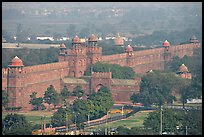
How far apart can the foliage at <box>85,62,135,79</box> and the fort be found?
2.79ft

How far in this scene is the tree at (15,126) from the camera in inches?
1439

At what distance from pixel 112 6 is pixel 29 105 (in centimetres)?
9969

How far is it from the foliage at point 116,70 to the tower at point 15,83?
7.09 meters

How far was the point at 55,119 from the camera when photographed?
42.7m

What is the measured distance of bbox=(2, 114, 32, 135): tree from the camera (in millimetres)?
36547

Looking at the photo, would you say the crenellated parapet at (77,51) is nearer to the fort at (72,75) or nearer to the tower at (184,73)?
the fort at (72,75)

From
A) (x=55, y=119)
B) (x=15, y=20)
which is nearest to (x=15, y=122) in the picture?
(x=55, y=119)

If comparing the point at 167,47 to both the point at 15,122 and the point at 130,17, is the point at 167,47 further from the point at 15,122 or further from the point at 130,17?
the point at 130,17

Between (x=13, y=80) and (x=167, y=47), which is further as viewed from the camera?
(x=167, y=47)

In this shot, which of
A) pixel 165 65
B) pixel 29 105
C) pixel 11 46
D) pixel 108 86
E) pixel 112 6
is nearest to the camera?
pixel 29 105

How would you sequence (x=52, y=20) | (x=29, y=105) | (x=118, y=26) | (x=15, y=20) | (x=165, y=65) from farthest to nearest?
(x=52, y=20) < (x=118, y=26) < (x=15, y=20) < (x=165, y=65) < (x=29, y=105)

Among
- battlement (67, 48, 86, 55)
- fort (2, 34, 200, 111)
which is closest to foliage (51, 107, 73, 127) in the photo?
fort (2, 34, 200, 111)

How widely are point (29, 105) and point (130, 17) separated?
262 feet

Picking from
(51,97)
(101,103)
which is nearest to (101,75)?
(51,97)
